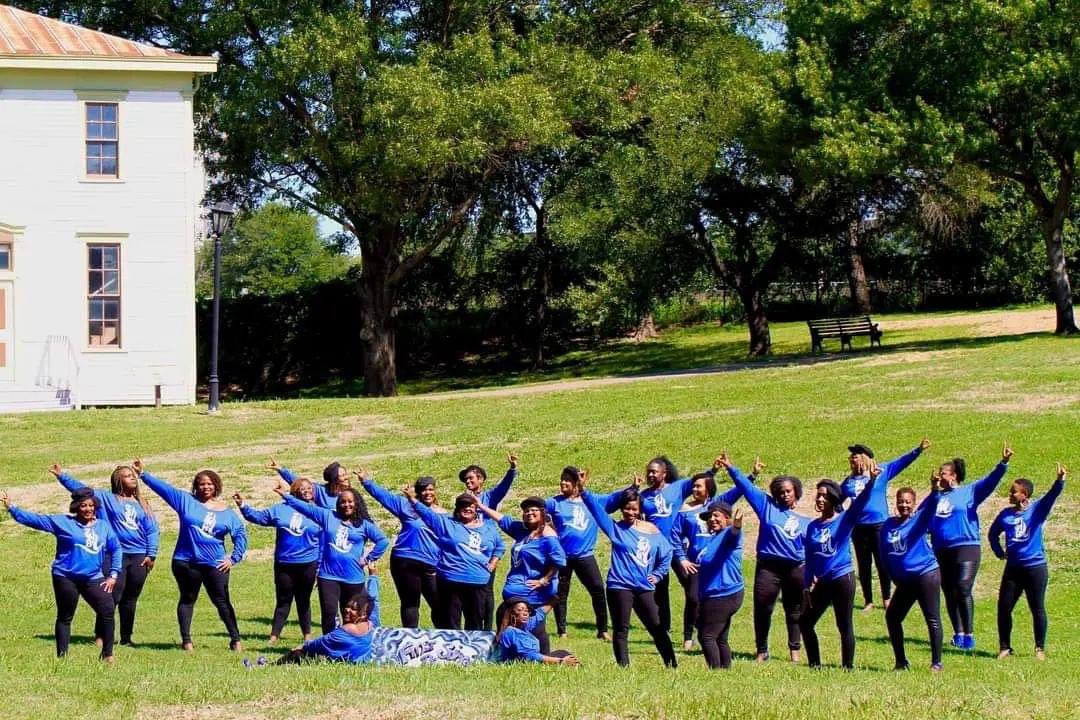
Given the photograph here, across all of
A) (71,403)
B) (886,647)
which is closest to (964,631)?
(886,647)

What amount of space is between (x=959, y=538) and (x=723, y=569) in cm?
290

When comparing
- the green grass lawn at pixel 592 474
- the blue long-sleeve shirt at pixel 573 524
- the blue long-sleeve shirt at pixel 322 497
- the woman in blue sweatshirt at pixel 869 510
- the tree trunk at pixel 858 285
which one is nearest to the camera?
the green grass lawn at pixel 592 474

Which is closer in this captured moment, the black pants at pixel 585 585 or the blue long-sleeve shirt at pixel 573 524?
the blue long-sleeve shirt at pixel 573 524

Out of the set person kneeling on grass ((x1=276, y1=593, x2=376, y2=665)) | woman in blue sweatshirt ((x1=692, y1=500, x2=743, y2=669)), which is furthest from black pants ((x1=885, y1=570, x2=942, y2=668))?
person kneeling on grass ((x1=276, y1=593, x2=376, y2=665))

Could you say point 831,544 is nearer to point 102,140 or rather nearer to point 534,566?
point 534,566

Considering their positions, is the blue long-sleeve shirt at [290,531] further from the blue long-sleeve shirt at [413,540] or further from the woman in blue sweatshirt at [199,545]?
the blue long-sleeve shirt at [413,540]

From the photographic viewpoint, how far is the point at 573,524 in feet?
43.1

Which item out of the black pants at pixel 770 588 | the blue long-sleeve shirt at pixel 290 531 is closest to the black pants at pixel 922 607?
the black pants at pixel 770 588

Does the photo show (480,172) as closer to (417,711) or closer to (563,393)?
(563,393)

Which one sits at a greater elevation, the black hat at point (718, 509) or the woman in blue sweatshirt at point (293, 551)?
the black hat at point (718, 509)

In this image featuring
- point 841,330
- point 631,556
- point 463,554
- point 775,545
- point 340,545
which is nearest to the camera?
point 631,556

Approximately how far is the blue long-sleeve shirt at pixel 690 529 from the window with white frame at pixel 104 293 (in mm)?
21360

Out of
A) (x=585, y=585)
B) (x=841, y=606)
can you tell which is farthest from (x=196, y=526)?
(x=841, y=606)

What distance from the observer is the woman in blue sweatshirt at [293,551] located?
13.6 meters
